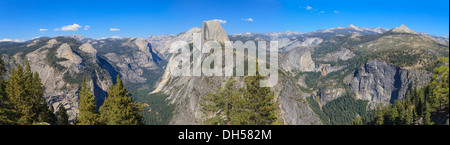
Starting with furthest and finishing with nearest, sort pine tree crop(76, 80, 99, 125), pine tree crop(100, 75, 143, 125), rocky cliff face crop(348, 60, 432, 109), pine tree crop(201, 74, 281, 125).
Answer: rocky cliff face crop(348, 60, 432, 109)
pine tree crop(76, 80, 99, 125)
pine tree crop(100, 75, 143, 125)
pine tree crop(201, 74, 281, 125)

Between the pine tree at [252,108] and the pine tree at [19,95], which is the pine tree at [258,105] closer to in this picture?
the pine tree at [252,108]

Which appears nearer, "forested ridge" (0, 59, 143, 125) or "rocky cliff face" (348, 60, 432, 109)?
"forested ridge" (0, 59, 143, 125)

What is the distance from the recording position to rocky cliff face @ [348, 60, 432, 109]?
145475 millimetres

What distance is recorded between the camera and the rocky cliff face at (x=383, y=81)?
477ft

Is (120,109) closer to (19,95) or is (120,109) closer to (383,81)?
(19,95)

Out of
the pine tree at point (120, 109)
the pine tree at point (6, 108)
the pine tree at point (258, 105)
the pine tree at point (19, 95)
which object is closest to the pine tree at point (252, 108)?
the pine tree at point (258, 105)

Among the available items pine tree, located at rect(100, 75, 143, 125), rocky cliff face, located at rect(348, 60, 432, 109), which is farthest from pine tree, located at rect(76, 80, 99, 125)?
rocky cliff face, located at rect(348, 60, 432, 109)

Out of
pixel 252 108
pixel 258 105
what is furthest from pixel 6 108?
pixel 258 105

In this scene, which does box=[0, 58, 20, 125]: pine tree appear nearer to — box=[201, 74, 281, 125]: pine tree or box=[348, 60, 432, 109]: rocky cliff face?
box=[201, 74, 281, 125]: pine tree

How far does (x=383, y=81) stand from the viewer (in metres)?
170

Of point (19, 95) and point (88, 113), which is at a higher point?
point (19, 95)

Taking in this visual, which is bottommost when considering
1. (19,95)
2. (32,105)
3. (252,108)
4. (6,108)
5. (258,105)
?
(32,105)
